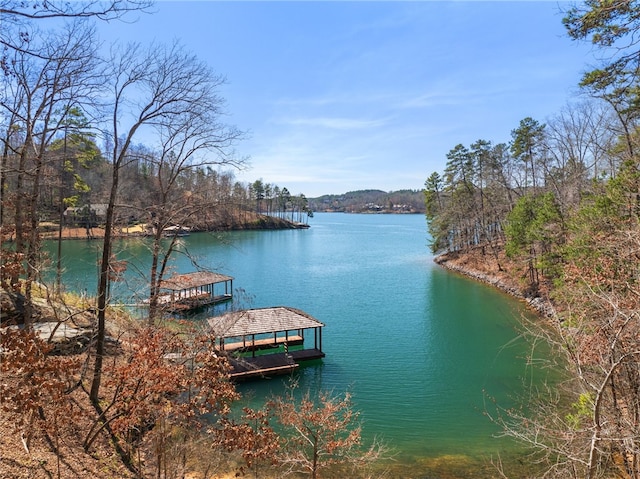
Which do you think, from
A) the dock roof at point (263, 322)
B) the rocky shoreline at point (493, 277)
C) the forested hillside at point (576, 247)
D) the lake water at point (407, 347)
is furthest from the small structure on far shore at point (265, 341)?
the rocky shoreline at point (493, 277)

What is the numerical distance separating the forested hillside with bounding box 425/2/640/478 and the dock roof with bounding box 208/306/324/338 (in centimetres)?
809

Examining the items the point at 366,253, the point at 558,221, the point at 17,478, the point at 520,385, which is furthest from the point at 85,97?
the point at 366,253

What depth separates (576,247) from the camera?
44.4 ft

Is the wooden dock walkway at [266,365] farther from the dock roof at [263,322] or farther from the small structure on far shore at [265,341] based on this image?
the dock roof at [263,322]

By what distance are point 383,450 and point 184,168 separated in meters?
9.74

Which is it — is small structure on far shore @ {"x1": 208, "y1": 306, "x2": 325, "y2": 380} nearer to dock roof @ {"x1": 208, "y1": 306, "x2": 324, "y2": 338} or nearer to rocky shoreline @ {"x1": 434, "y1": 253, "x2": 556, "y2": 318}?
dock roof @ {"x1": 208, "y1": 306, "x2": 324, "y2": 338}

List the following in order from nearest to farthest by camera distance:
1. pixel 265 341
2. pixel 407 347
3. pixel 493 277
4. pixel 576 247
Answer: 1. pixel 576 247
2. pixel 407 347
3. pixel 265 341
4. pixel 493 277

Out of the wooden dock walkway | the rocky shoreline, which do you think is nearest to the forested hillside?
the rocky shoreline

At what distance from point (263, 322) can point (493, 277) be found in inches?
860

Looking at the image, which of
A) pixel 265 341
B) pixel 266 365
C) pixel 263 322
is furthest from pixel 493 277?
pixel 266 365

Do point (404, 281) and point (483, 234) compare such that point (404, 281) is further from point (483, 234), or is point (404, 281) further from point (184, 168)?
point (184, 168)

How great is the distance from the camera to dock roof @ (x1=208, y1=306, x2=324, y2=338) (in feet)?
50.6

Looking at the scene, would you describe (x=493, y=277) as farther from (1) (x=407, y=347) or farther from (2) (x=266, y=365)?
(2) (x=266, y=365)

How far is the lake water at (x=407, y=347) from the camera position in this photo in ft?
36.6
